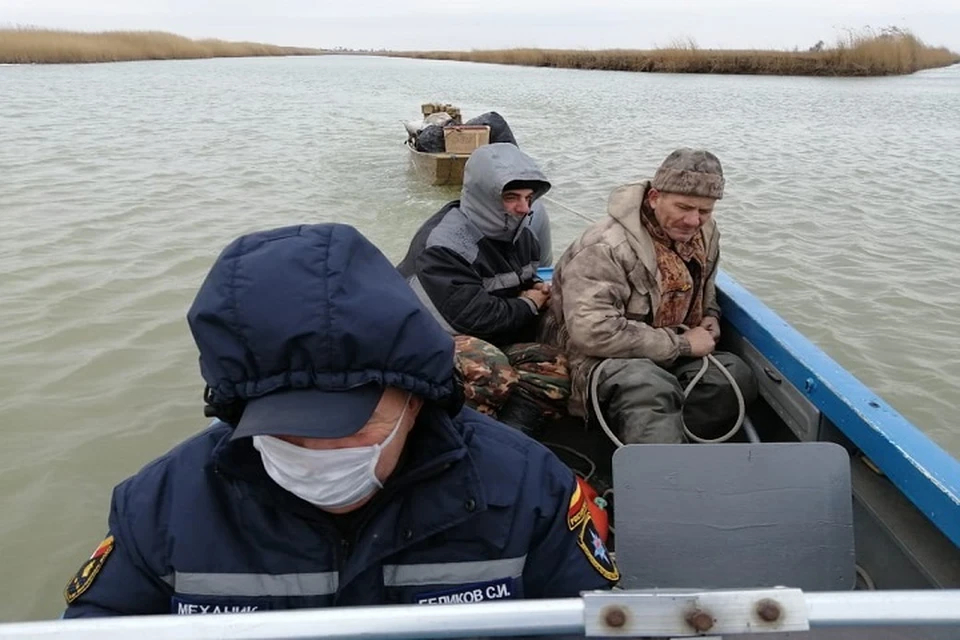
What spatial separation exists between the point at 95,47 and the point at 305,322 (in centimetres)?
4319

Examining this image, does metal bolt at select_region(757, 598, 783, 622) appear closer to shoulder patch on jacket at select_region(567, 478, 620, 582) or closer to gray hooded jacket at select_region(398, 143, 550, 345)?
shoulder patch on jacket at select_region(567, 478, 620, 582)

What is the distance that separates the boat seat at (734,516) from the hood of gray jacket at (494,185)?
137 cm

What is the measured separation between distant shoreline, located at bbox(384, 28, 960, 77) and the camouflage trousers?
31843 millimetres

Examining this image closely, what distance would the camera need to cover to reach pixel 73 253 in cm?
727

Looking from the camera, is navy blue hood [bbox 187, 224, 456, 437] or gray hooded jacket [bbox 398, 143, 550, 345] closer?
navy blue hood [bbox 187, 224, 456, 437]

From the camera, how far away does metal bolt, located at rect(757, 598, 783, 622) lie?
0.93 metres

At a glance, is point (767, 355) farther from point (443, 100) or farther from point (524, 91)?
point (524, 91)

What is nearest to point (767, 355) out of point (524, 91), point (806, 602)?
point (806, 602)

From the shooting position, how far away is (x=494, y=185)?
3129 mm

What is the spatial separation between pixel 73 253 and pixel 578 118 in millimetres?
13643

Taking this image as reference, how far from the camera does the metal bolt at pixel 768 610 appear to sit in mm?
930

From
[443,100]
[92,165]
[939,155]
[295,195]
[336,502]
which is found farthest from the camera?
[443,100]

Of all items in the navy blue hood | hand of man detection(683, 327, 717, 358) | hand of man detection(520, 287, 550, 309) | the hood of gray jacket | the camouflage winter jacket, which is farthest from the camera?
hand of man detection(520, 287, 550, 309)

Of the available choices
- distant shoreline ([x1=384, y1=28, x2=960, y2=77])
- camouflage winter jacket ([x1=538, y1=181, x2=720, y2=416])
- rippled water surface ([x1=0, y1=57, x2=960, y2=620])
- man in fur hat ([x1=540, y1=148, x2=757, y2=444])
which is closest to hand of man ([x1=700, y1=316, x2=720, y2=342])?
man in fur hat ([x1=540, y1=148, x2=757, y2=444])
